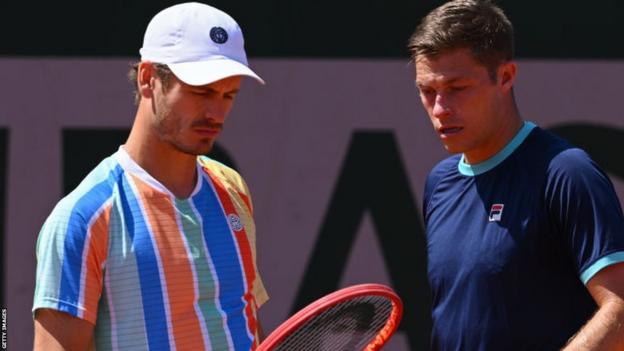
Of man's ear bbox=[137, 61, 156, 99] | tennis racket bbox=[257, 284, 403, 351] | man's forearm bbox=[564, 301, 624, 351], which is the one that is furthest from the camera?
man's ear bbox=[137, 61, 156, 99]

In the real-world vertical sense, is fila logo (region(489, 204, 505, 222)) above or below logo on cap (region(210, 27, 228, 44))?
below

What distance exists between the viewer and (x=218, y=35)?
2838mm

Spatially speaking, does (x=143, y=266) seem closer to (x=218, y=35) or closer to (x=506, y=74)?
(x=218, y=35)

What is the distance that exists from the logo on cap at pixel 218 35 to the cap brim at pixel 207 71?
0.18ft

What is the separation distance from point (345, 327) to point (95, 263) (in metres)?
0.60

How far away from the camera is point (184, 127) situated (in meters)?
2.77

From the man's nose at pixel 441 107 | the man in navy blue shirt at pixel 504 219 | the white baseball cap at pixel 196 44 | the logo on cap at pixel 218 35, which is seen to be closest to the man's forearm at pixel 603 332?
the man in navy blue shirt at pixel 504 219

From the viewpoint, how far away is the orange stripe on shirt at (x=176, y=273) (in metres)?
2.71

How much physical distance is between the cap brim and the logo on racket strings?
330mm

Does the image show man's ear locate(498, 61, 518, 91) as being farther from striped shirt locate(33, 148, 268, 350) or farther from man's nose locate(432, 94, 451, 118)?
striped shirt locate(33, 148, 268, 350)

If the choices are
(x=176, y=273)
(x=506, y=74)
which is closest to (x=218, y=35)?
(x=176, y=273)

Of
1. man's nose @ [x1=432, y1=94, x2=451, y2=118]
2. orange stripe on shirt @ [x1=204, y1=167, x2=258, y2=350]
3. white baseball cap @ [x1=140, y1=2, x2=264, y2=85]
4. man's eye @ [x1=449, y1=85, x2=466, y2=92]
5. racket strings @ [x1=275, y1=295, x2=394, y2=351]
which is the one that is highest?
white baseball cap @ [x1=140, y1=2, x2=264, y2=85]

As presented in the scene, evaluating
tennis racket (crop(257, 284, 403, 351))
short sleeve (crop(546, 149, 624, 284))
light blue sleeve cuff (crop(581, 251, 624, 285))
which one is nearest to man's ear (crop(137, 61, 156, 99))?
tennis racket (crop(257, 284, 403, 351))

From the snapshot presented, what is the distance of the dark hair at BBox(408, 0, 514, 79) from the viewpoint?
9.33 ft
